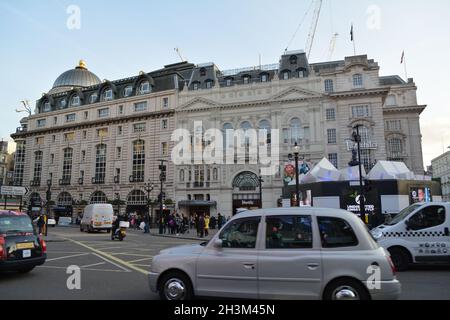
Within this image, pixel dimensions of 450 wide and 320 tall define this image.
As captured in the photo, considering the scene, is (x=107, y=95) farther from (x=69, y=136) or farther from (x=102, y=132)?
(x=69, y=136)

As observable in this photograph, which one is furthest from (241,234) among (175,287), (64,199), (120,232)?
(64,199)

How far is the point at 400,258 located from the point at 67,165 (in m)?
58.1

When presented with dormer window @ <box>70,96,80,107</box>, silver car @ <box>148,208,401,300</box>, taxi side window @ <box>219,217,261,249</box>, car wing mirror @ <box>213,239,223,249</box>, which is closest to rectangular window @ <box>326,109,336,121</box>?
silver car @ <box>148,208,401,300</box>

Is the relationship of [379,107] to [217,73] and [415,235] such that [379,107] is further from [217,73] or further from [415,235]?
[415,235]

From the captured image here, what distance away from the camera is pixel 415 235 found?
32.9 feet

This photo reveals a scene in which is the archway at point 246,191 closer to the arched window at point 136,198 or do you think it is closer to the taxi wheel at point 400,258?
the arched window at point 136,198

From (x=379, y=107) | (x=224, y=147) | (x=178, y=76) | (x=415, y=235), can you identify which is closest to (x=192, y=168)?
(x=224, y=147)

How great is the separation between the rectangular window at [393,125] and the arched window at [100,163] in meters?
45.1

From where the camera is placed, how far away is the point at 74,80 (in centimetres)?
6894

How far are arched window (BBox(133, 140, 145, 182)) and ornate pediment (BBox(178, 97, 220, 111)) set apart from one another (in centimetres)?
894
